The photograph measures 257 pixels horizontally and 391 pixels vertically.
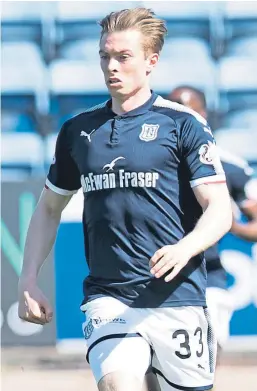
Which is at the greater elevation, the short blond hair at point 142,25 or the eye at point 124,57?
the short blond hair at point 142,25

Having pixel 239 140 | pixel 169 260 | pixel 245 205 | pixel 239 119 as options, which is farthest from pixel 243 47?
pixel 169 260

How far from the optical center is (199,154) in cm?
367

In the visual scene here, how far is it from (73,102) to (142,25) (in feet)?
10.9

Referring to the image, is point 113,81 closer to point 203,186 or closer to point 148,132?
point 148,132

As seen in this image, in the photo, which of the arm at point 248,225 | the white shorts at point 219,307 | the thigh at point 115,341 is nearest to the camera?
the thigh at point 115,341

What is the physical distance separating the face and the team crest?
134mm

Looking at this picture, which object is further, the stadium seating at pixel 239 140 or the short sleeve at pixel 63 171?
the stadium seating at pixel 239 140

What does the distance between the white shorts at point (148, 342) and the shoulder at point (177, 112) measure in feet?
2.04

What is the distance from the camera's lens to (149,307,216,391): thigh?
144 inches

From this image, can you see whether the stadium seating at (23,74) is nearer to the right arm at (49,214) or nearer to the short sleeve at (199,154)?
the right arm at (49,214)

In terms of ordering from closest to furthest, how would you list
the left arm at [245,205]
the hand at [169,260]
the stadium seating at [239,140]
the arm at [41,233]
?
the hand at [169,260] → the arm at [41,233] → the left arm at [245,205] → the stadium seating at [239,140]

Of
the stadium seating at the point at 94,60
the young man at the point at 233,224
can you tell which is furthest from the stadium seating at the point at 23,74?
the young man at the point at 233,224

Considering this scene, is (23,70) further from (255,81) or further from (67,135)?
(67,135)

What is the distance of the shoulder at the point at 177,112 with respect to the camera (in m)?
3.73
